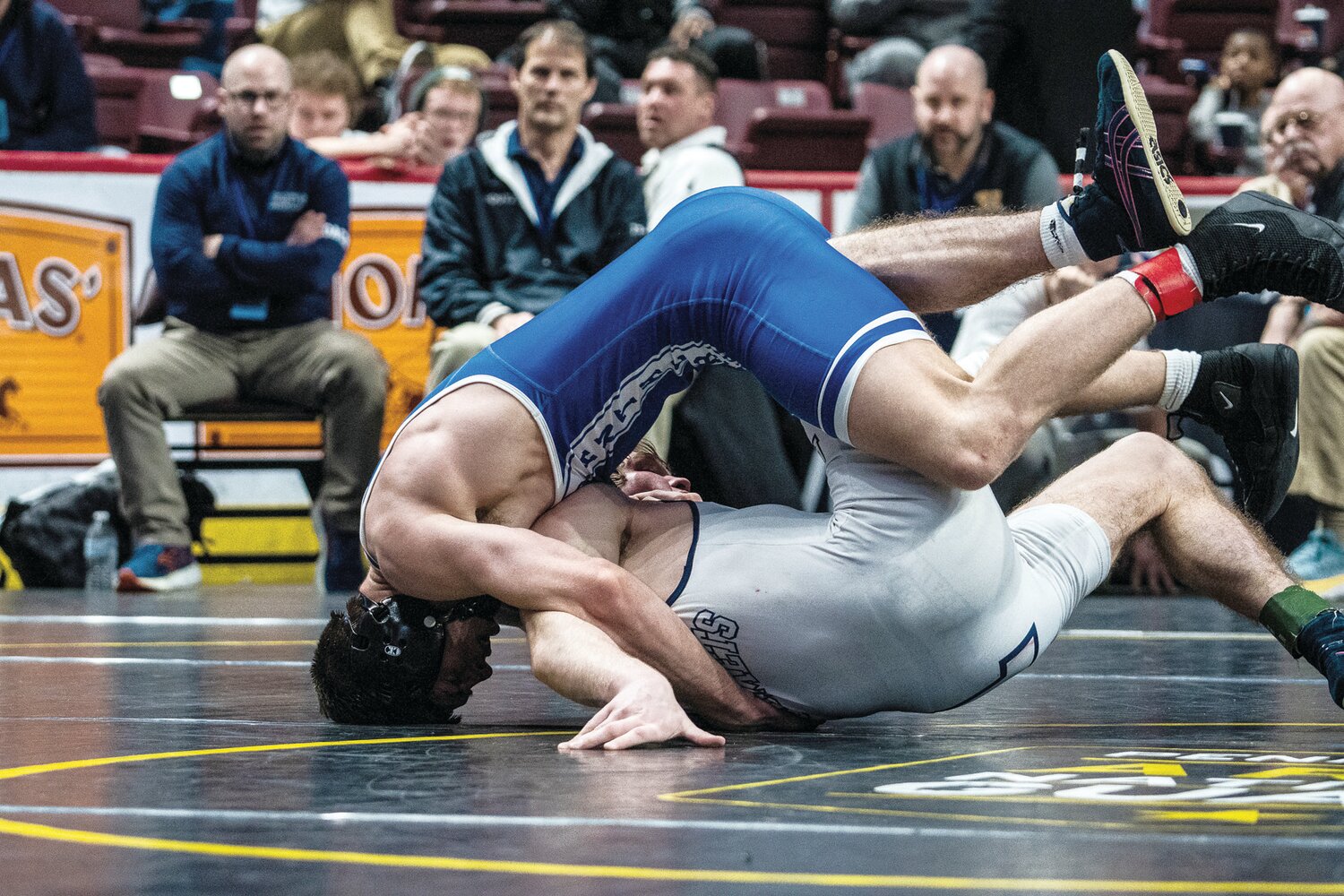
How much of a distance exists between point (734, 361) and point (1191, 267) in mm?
742

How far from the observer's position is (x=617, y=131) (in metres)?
7.72

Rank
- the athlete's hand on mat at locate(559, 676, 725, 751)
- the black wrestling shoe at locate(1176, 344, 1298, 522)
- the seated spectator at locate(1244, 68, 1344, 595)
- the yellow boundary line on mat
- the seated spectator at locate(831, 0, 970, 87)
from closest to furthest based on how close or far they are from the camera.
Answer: the yellow boundary line on mat < the athlete's hand on mat at locate(559, 676, 725, 751) < the black wrestling shoe at locate(1176, 344, 1298, 522) < the seated spectator at locate(1244, 68, 1344, 595) < the seated spectator at locate(831, 0, 970, 87)

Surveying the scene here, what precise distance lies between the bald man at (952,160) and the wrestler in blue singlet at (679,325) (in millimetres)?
3328

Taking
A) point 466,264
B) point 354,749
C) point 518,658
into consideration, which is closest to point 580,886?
point 354,749

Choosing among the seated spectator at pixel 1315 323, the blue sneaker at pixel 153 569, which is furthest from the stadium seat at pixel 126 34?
the seated spectator at pixel 1315 323

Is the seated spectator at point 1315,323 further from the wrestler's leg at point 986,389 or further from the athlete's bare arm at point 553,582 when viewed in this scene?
the athlete's bare arm at point 553,582

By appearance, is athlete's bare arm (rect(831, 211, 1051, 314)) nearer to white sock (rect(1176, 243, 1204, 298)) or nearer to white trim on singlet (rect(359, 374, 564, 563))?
white sock (rect(1176, 243, 1204, 298))

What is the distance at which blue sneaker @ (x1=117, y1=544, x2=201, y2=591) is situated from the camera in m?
5.91

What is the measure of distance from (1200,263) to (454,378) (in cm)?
121

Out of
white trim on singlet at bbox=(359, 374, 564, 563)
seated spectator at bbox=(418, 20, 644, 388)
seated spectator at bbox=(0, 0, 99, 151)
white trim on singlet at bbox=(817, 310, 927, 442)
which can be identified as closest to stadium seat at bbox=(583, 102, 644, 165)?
seated spectator at bbox=(418, 20, 644, 388)

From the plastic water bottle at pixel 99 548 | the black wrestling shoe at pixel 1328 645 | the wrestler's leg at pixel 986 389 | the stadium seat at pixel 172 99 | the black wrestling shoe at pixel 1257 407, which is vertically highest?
the wrestler's leg at pixel 986 389

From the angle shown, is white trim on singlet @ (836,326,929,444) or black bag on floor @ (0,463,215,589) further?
black bag on floor @ (0,463,215,589)

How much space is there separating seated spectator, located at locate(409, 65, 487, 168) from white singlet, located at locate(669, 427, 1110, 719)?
4323mm

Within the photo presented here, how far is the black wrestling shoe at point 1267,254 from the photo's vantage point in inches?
115
